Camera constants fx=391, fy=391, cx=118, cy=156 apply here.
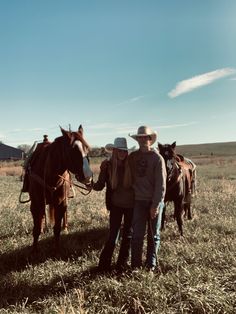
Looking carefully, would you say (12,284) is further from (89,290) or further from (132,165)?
(132,165)

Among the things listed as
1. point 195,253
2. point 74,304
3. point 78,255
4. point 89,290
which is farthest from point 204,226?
point 74,304

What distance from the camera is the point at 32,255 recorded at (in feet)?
23.5

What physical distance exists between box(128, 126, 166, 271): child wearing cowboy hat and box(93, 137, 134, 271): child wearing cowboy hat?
0.14 metres

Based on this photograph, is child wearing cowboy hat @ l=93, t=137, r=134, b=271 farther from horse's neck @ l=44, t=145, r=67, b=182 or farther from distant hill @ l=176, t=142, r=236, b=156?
distant hill @ l=176, t=142, r=236, b=156

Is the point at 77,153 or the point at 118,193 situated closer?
the point at 118,193

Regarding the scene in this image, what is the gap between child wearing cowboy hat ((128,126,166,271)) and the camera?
5.68 m

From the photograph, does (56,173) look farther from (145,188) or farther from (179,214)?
(179,214)

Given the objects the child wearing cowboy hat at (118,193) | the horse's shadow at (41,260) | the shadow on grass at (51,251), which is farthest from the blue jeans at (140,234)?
the shadow on grass at (51,251)

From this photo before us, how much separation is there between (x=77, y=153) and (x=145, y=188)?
146cm

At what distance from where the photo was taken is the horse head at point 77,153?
6457 millimetres

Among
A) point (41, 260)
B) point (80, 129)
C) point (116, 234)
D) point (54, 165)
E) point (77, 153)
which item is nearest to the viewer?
point (116, 234)

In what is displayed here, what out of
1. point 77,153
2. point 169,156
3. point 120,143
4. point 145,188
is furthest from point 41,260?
point 169,156

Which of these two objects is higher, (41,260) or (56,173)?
(56,173)

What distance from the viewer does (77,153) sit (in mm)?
6574
